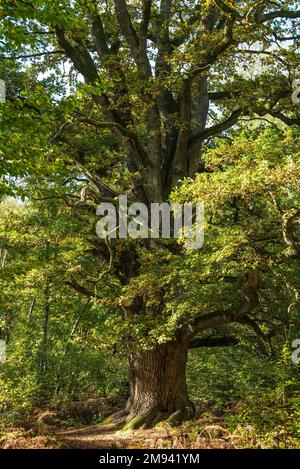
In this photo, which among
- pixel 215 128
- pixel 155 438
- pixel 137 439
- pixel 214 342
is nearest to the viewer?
pixel 155 438

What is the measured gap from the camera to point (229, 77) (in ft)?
37.7

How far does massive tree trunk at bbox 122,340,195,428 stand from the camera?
388 inches

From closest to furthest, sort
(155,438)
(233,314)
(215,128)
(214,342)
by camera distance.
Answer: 1. (155,438)
2. (233,314)
3. (215,128)
4. (214,342)

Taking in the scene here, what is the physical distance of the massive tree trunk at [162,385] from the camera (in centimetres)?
987

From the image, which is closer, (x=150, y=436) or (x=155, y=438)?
(x=155, y=438)

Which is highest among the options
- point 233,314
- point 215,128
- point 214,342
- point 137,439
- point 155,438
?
point 215,128

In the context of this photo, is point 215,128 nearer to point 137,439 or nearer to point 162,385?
point 162,385

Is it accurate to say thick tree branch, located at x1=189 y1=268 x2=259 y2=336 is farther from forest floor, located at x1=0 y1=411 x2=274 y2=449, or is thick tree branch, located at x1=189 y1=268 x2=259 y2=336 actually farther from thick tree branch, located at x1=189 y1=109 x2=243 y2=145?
thick tree branch, located at x1=189 y1=109 x2=243 y2=145

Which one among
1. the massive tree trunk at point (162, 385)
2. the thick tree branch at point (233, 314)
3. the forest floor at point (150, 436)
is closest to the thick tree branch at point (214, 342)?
the massive tree trunk at point (162, 385)

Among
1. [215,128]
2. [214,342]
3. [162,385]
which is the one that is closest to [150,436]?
[162,385]

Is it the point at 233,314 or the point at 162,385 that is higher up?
the point at 233,314

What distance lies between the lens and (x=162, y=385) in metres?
9.96

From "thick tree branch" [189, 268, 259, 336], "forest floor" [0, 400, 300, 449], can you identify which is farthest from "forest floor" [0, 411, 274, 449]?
"thick tree branch" [189, 268, 259, 336]

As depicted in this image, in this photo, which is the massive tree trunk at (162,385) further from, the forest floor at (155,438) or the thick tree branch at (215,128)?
the thick tree branch at (215,128)
